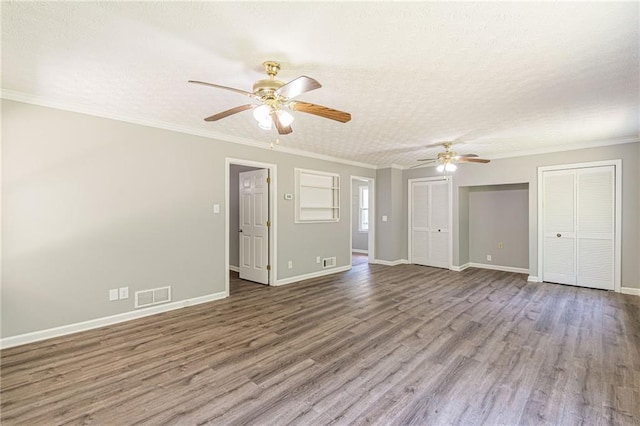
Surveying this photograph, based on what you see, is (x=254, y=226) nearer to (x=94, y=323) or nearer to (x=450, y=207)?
(x=94, y=323)

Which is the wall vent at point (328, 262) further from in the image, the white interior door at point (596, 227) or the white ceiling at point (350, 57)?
the white interior door at point (596, 227)

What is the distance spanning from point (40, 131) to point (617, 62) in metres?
5.16

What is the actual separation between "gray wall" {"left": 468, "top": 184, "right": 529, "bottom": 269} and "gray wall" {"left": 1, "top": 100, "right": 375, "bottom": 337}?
5422 mm

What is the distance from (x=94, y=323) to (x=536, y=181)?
7.11 m

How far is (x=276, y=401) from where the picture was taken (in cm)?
207

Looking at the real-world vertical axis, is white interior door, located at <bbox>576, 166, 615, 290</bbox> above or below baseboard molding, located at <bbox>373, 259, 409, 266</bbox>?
above

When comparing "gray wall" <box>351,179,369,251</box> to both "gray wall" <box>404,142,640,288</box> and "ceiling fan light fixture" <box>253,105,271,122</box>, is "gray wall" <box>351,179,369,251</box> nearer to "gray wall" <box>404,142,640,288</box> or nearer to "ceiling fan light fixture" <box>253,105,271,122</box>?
"gray wall" <box>404,142,640,288</box>

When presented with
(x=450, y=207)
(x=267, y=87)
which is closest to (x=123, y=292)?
(x=267, y=87)

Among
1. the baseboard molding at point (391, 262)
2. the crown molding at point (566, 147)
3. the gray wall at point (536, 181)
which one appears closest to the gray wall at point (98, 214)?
the baseboard molding at point (391, 262)

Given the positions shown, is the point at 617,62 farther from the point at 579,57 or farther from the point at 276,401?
the point at 276,401

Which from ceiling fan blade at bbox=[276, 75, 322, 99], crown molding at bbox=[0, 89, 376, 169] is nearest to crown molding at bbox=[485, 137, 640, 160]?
crown molding at bbox=[0, 89, 376, 169]

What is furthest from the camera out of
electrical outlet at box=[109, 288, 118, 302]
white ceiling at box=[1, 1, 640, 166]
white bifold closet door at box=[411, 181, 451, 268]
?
white bifold closet door at box=[411, 181, 451, 268]

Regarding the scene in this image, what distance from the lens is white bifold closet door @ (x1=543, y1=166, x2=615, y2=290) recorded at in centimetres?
479

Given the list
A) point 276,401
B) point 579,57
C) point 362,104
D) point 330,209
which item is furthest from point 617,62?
point 330,209
